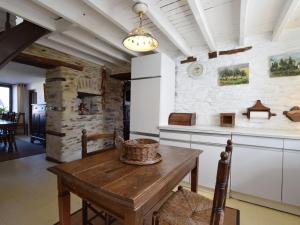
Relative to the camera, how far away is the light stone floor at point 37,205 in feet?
6.44

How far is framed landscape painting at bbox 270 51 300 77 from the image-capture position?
255 cm

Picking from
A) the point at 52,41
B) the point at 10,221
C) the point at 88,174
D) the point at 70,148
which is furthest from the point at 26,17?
the point at 70,148

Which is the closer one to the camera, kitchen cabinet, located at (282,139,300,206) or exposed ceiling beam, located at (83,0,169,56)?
exposed ceiling beam, located at (83,0,169,56)

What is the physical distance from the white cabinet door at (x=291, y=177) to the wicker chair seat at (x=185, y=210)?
1353 millimetres

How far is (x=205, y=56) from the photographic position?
3.29 m

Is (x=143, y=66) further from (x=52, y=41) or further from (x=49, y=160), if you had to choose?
(x=49, y=160)

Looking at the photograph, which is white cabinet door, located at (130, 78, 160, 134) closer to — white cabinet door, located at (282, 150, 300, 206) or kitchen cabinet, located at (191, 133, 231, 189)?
kitchen cabinet, located at (191, 133, 231, 189)

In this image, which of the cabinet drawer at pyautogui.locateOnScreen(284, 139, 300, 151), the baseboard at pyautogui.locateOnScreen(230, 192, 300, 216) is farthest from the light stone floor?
the cabinet drawer at pyautogui.locateOnScreen(284, 139, 300, 151)

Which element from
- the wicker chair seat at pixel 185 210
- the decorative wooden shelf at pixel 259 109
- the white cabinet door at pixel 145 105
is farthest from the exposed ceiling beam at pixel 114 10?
the decorative wooden shelf at pixel 259 109

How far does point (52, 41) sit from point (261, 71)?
353 cm

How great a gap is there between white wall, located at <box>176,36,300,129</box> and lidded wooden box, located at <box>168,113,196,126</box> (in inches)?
11.7

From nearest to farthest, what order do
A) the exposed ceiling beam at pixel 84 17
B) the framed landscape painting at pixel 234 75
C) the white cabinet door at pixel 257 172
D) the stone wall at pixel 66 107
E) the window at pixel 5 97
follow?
the exposed ceiling beam at pixel 84 17 < the white cabinet door at pixel 257 172 < the framed landscape painting at pixel 234 75 < the stone wall at pixel 66 107 < the window at pixel 5 97

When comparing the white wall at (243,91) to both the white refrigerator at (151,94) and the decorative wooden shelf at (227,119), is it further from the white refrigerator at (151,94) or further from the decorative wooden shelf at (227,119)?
the white refrigerator at (151,94)

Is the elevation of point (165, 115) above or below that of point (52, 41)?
below
